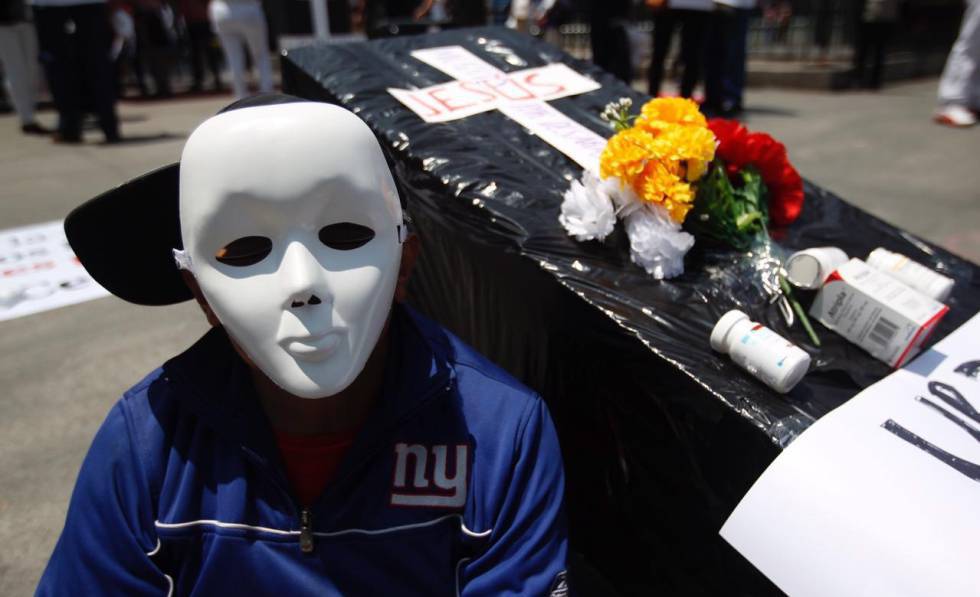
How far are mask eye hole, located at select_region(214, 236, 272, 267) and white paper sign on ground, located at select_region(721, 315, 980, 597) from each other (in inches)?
34.3

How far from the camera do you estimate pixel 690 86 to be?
5.30 m

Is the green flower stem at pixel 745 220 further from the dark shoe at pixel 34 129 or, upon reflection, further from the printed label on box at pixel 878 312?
the dark shoe at pixel 34 129

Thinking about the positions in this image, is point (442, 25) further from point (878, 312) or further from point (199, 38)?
point (199, 38)

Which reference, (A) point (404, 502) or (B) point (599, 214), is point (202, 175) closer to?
(A) point (404, 502)

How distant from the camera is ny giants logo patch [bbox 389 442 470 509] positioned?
1.11m

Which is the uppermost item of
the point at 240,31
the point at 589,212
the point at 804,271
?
the point at 240,31

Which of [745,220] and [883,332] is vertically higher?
[745,220]

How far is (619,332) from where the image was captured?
1347 mm

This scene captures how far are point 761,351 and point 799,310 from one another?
289 millimetres

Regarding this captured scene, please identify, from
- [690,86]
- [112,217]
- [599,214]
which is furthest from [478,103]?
[690,86]

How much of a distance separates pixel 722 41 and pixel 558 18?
2.81 meters

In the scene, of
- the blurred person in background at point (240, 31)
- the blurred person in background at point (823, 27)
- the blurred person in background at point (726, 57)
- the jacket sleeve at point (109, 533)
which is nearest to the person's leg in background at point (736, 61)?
the blurred person in background at point (726, 57)

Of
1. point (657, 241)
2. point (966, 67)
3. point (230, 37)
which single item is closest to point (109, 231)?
point (657, 241)

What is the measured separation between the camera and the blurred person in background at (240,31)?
18.8 feet
